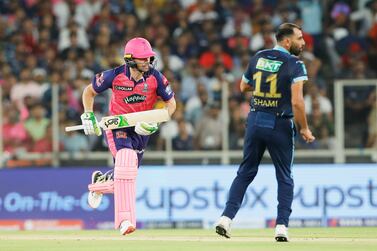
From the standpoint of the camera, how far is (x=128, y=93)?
1204 cm

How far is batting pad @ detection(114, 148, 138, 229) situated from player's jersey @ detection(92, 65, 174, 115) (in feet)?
2.23

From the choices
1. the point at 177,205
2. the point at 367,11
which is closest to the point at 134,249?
the point at 177,205

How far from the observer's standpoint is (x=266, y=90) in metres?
11.6

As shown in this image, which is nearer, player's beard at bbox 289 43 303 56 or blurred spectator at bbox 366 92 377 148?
player's beard at bbox 289 43 303 56

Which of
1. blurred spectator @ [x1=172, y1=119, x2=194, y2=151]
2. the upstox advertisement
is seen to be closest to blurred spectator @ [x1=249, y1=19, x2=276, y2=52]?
blurred spectator @ [x1=172, y1=119, x2=194, y2=151]

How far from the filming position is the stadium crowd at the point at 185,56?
17391 millimetres

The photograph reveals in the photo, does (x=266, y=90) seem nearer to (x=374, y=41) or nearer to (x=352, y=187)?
(x=352, y=187)

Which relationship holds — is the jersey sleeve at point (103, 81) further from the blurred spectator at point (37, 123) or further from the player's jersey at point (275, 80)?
the blurred spectator at point (37, 123)

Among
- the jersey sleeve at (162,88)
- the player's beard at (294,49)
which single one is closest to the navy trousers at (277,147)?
the player's beard at (294,49)

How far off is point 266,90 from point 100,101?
6152mm

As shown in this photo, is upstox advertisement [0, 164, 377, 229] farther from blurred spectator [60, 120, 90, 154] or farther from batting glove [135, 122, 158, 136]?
batting glove [135, 122, 158, 136]

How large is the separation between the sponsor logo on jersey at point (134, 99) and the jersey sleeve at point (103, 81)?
0.76 ft

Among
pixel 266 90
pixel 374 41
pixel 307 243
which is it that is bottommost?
pixel 307 243

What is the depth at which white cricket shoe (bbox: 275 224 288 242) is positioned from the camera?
11.4m
